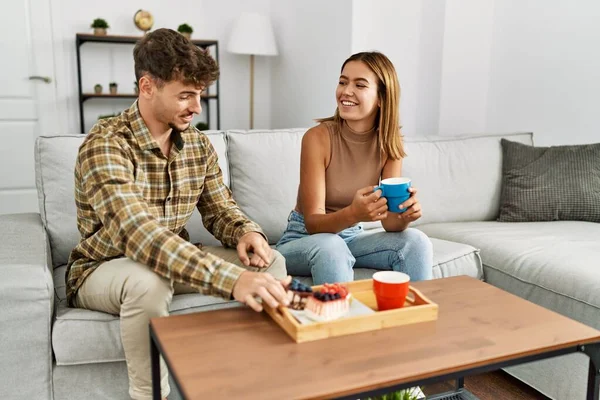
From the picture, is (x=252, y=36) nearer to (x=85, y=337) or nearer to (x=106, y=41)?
(x=106, y=41)

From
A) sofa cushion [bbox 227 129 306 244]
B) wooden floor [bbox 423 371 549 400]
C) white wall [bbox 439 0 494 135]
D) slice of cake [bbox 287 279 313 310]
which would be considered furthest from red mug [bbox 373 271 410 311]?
white wall [bbox 439 0 494 135]

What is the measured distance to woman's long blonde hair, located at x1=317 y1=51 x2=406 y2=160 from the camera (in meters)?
1.94

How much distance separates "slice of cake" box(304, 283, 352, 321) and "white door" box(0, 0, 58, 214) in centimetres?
332

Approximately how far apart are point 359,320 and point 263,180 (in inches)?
42.7

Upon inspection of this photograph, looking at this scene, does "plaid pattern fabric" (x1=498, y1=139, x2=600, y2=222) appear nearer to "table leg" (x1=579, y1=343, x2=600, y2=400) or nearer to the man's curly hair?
"table leg" (x1=579, y1=343, x2=600, y2=400)

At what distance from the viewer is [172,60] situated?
150cm

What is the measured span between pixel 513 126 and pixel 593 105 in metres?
0.50

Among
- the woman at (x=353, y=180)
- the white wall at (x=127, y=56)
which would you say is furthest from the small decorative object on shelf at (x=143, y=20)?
the woman at (x=353, y=180)

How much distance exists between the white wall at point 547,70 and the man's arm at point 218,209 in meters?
1.88

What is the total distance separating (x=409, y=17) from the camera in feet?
11.1

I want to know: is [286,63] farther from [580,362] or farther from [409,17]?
[580,362]

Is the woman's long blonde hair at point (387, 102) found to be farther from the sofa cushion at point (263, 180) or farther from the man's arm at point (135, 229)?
the man's arm at point (135, 229)

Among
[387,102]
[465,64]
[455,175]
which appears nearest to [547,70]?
[465,64]

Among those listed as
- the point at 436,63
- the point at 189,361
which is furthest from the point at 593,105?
the point at 189,361
